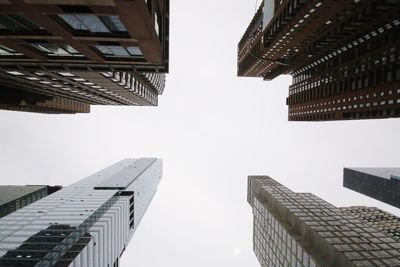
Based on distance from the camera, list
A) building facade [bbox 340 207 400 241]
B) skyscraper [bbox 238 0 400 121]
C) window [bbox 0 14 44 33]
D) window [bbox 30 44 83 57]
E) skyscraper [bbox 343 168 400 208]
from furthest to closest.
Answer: skyscraper [bbox 343 168 400 208] → building facade [bbox 340 207 400 241] → skyscraper [bbox 238 0 400 121] → window [bbox 30 44 83 57] → window [bbox 0 14 44 33]

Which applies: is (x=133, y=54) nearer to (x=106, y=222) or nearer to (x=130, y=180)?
(x=106, y=222)

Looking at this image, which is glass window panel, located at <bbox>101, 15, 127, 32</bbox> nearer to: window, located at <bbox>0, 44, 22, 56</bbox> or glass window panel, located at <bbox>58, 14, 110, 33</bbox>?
glass window panel, located at <bbox>58, 14, 110, 33</bbox>

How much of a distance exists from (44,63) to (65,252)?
2510 centimetres

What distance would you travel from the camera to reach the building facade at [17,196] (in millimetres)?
111350

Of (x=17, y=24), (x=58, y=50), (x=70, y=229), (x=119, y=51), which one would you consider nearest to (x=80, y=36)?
(x=17, y=24)

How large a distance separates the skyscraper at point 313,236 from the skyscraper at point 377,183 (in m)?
81.1

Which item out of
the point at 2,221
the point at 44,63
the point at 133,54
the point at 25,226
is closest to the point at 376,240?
the point at 133,54

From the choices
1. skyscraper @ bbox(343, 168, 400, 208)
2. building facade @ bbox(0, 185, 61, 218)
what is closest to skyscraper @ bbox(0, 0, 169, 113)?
building facade @ bbox(0, 185, 61, 218)

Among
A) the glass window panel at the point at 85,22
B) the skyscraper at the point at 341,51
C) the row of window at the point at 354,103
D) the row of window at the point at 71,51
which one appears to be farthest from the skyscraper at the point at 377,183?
the glass window panel at the point at 85,22

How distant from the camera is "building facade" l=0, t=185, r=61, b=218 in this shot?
111350 millimetres

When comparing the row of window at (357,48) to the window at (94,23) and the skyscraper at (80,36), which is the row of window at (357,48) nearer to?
the skyscraper at (80,36)

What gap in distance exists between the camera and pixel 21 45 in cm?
2884

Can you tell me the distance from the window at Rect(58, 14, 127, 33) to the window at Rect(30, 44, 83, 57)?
4.99 metres

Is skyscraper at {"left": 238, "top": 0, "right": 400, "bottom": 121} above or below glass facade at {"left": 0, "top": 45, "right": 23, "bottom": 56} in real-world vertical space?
above
